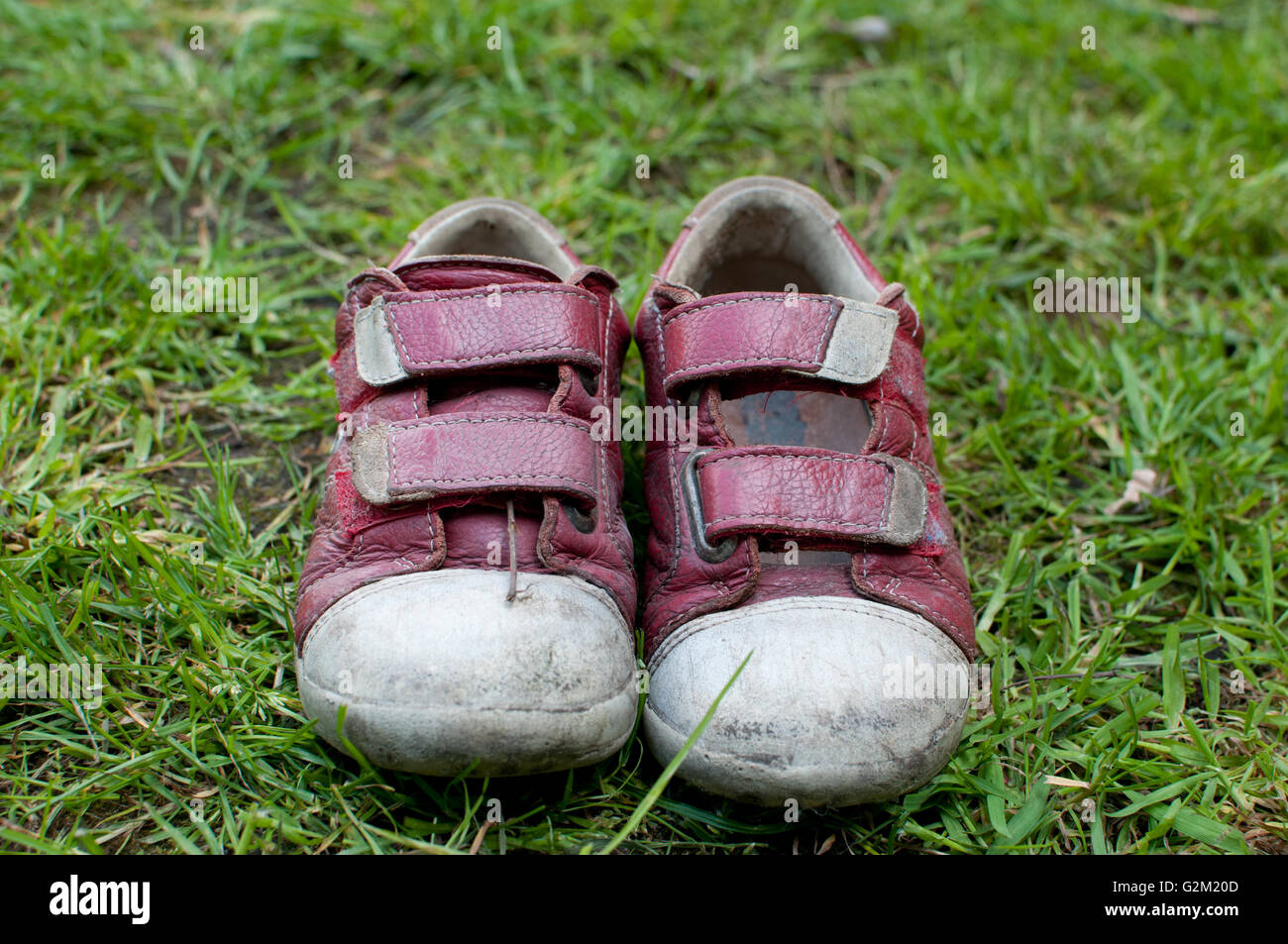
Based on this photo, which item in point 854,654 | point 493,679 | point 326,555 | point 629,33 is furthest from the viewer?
point 629,33

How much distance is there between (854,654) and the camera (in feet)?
6.59

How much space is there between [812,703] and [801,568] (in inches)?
13.6

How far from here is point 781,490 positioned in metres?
2.12

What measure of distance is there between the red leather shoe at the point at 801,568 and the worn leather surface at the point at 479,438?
0.16 meters

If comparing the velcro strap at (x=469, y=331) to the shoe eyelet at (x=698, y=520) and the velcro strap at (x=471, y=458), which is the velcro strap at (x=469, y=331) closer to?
the velcro strap at (x=471, y=458)

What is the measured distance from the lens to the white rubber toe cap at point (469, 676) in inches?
72.9

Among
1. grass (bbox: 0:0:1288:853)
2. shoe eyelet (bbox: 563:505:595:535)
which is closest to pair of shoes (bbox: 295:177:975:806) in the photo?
shoe eyelet (bbox: 563:505:595:535)

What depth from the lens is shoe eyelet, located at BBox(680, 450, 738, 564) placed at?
218 cm

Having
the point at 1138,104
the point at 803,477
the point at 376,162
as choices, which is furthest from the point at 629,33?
the point at 803,477

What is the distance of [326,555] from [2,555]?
92 cm

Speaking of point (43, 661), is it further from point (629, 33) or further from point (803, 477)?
point (629, 33)

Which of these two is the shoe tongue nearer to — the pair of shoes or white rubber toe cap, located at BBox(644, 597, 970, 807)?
the pair of shoes

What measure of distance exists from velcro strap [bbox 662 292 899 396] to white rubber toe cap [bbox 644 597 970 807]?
1.68ft

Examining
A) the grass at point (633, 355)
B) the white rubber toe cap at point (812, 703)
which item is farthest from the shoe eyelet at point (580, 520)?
the grass at point (633, 355)
